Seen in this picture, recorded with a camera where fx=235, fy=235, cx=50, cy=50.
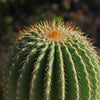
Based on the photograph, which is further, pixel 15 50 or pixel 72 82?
pixel 15 50

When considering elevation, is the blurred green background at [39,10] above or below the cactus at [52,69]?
above

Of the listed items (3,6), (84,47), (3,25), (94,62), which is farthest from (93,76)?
(3,6)

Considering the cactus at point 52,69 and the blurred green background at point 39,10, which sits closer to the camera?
the cactus at point 52,69

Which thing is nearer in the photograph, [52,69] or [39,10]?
[52,69]

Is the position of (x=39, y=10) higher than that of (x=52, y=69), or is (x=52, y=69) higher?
(x=39, y=10)

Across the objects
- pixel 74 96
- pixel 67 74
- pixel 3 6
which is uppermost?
pixel 3 6

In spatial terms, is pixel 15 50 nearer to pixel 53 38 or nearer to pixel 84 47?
pixel 53 38

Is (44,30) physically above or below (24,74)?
above

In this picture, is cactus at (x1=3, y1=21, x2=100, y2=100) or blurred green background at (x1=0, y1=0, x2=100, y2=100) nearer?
cactus at (x1=3, y1=21, x2=100, y2=100)
